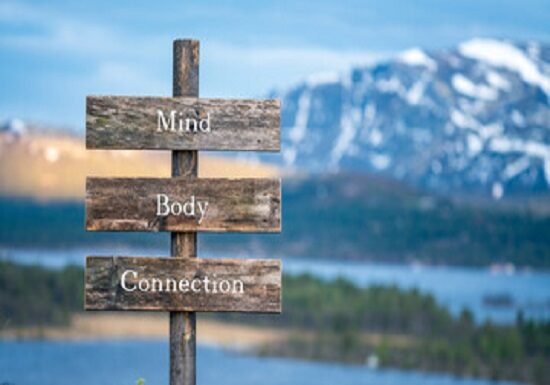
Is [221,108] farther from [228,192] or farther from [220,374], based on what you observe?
[220,374]

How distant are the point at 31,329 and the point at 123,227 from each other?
115m

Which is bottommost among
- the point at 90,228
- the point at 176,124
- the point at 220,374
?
the point at 220,374

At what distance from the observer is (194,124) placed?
12.1 m

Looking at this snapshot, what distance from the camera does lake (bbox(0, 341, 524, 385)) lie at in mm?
99562

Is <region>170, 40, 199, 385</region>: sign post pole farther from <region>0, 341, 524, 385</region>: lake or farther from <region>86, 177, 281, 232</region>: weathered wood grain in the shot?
<region>0, 341, 524, 385</region>: lake

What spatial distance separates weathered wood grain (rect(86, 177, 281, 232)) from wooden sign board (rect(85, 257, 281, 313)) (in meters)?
0.28

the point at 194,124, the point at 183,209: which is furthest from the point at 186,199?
the point at 194,124

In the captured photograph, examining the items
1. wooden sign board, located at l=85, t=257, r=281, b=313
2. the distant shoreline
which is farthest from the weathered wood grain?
the distant shoreline

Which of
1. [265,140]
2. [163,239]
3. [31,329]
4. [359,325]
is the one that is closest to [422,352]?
[359,325]

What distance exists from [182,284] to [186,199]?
685 mm

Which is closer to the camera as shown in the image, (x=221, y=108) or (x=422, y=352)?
(x=221, y=108)

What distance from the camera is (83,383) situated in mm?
92062

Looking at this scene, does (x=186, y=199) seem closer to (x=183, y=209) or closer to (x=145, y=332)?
(x=183, y=209)

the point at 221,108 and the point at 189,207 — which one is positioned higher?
the point at 221,108
